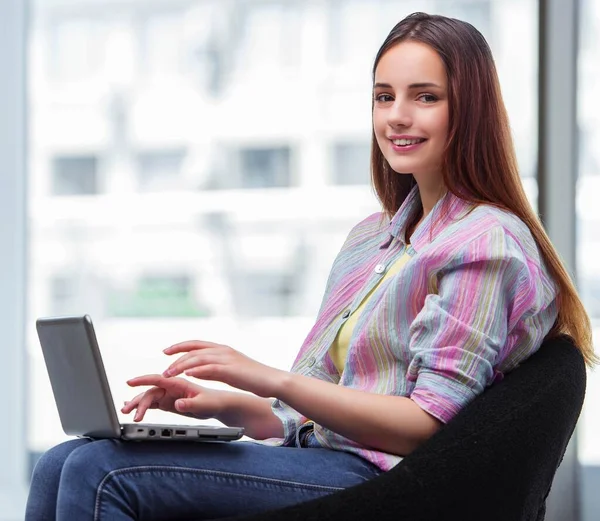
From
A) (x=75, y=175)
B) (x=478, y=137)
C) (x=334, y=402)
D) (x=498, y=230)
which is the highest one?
(x=75, y=175)

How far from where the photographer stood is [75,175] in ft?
13.3

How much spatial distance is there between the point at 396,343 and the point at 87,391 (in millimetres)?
428

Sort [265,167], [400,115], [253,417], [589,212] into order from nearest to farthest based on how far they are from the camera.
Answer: [400,115] → [253,417] → [589,212] → [265,167]

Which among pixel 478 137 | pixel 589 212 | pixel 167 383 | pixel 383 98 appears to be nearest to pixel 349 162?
pixel 589 212

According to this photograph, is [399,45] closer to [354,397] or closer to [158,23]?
[354,397]

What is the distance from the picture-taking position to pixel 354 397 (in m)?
1.26

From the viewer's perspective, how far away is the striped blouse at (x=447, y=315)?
4.11ft

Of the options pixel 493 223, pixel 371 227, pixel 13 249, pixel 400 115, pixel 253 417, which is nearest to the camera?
pixel 493 223

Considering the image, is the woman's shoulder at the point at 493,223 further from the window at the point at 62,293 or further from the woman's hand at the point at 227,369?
the window at the point at 62,293

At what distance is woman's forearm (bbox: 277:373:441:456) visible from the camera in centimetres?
125

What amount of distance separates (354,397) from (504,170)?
1.35 ft

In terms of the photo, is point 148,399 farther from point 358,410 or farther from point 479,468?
point 479,468

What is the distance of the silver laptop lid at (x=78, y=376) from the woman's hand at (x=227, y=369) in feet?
0.30

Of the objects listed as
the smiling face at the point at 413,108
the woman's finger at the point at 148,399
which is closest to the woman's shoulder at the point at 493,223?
the smiling face at the point at 413,108
